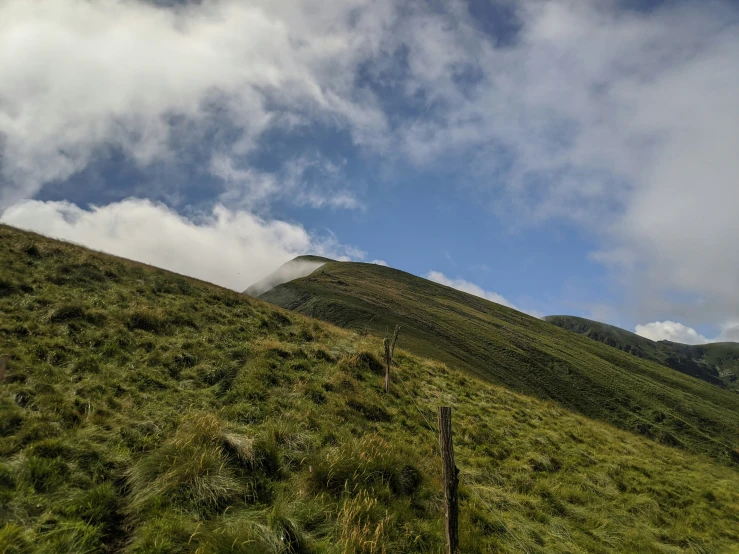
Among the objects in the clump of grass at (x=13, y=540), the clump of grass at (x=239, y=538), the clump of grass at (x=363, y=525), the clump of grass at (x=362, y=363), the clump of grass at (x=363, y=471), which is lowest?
the clump of grass at (x=13, y=540)

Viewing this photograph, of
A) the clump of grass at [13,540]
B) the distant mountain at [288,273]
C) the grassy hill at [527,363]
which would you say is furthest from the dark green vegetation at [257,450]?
the distant mountain at [288,273]

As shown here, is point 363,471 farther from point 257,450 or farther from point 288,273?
point 288,273

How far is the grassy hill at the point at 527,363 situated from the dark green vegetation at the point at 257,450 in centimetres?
2742

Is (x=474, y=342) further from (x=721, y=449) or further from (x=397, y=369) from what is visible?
(x=397, y=369)

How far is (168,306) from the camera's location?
71.5ft

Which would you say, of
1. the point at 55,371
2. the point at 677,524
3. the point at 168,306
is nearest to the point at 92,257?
the point at 168,306

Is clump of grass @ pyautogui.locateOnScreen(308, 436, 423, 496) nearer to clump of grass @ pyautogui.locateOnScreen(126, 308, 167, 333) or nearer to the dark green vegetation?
the dark green vegetation

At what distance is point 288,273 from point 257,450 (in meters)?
112

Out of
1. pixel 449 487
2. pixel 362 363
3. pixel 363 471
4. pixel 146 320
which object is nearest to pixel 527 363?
pixel 362 363

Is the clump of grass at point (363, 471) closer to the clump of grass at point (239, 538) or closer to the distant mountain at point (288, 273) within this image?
the clump of grass at point (239, 538)

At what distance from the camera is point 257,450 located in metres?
9.68

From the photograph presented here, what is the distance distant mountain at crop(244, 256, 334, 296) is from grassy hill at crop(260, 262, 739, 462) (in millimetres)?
26810

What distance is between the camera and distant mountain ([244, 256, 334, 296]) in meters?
109

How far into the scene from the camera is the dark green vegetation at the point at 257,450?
715 cm
